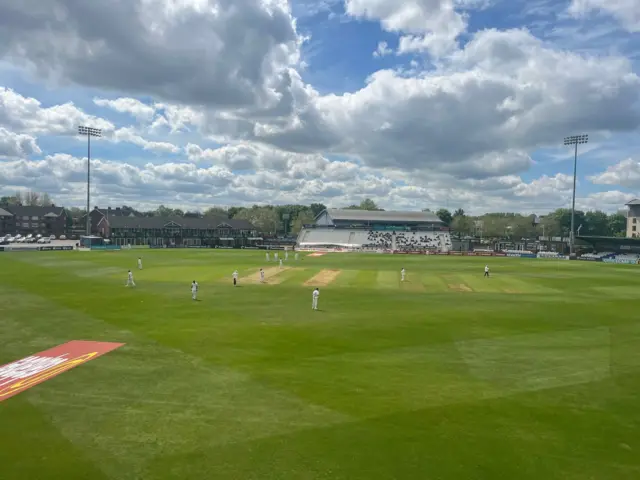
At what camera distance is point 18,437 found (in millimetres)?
12500

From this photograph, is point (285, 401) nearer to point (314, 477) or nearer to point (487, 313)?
point (314, 477)

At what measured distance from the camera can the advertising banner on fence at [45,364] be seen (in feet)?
54.3

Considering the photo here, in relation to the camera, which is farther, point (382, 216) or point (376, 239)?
point (382, 216)

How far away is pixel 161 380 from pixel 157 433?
453cm

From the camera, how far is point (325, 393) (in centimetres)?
1602

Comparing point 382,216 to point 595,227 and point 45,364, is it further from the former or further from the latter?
point 45,364

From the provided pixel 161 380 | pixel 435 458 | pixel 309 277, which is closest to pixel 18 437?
pixel 161 380

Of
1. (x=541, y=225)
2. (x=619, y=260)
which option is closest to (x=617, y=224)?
(x=541, y=225)

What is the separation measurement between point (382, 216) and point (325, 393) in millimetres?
143899

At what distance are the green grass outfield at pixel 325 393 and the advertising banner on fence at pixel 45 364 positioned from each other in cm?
68

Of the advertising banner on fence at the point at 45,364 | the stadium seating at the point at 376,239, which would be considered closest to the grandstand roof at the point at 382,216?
the stadium seating at the point at 376,239

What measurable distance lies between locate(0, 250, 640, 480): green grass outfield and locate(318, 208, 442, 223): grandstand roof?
118 m

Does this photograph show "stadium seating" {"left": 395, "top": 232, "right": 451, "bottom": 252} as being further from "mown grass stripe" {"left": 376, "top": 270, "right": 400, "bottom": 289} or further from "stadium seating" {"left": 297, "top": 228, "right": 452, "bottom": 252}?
"mown grass stripe" {"left": 376, "top": 270, "right": 400, "bottom": 289}

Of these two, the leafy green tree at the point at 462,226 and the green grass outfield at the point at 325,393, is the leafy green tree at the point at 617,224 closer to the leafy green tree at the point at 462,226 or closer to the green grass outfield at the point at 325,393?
the leafy green tree at the point at 462,226
